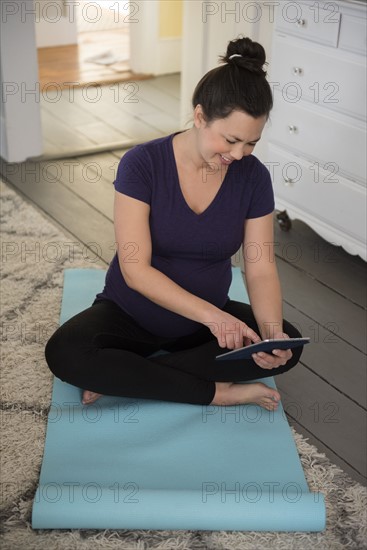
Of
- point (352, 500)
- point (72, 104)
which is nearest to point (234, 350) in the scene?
point (352, 500)

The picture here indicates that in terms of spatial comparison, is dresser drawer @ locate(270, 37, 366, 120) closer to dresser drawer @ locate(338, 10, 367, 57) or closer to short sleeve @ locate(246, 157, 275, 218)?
dresser drawer @ locate(338, 10, 367, 57)

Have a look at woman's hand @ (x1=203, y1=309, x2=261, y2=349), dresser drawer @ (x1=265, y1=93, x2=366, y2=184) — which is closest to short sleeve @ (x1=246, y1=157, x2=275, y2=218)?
woman's hand @ (x1=203, y1=309, x2=261, y2=349)

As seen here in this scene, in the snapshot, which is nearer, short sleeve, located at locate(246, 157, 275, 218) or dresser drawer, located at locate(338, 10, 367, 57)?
short sleeve, located at locate(246, 157, 275, 218)

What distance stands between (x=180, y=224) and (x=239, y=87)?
355 mm

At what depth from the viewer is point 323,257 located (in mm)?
2734

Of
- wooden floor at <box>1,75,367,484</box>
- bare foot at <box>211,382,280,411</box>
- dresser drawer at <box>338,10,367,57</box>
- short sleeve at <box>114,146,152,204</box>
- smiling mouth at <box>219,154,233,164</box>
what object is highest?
dresser drawer at <box>338,10,367,57</box>

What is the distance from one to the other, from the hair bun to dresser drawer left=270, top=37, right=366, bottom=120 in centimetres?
78

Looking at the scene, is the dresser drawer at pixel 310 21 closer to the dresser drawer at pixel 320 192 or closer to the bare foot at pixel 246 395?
the dresser drawer at pixel 320 192

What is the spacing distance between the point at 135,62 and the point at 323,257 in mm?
2469

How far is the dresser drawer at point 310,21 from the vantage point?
7.79 feet

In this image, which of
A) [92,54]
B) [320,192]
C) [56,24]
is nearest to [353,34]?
[320,192]

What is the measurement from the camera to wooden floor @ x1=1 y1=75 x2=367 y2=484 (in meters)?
1.92

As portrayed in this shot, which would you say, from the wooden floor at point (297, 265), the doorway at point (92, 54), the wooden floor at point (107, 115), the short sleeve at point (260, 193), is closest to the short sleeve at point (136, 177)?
the short sleeve at point (260, 193)

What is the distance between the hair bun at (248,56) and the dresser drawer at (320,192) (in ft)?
2.96
